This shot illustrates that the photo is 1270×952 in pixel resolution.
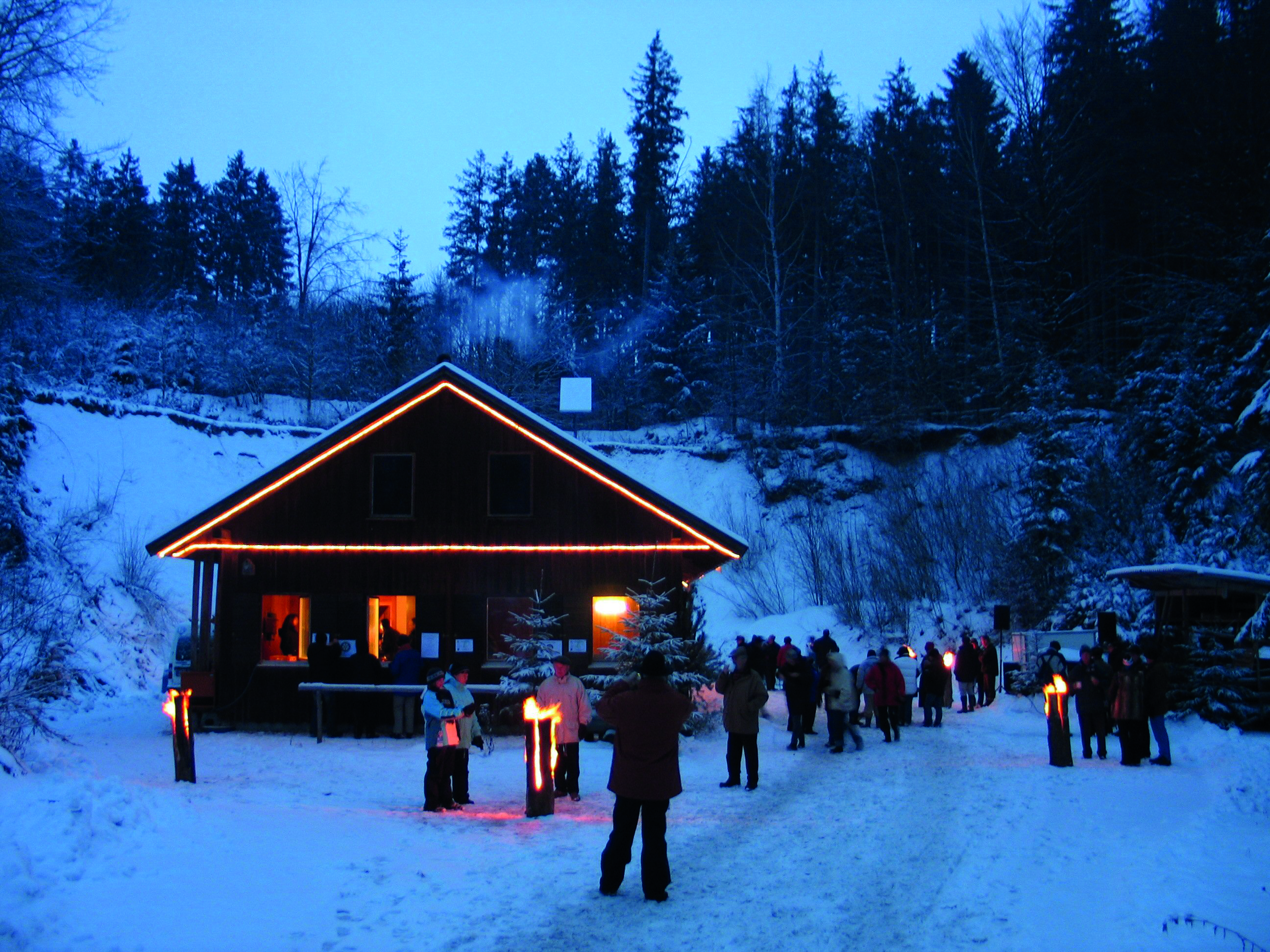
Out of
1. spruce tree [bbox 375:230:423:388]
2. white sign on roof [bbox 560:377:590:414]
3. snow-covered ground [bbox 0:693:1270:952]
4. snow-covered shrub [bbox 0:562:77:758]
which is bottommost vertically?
snow-covered ground [bbox 0:693:1270:952]

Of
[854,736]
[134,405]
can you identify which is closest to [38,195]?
[854,736]

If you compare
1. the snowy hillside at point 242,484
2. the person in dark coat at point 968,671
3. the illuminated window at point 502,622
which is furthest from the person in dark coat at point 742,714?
the snowy hillside at point 242,484

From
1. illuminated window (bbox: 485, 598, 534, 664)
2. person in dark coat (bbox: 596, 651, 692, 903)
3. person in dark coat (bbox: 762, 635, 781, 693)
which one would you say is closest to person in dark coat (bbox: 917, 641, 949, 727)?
person in dark coat (bbox: 762, 635, 781, 693)

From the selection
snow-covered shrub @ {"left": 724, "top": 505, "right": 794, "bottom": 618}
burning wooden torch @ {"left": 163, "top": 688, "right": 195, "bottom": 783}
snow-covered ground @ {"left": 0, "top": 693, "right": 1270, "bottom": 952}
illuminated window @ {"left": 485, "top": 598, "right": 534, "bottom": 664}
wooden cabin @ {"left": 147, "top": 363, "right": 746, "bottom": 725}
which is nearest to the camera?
snow-covered ground @ {"left": 0, "top": 693, "right": 1270, "bottom": 952}

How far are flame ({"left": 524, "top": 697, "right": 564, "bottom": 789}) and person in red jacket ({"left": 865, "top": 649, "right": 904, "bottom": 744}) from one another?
859 cm

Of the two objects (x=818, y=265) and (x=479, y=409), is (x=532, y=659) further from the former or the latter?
(x=818, y=265)

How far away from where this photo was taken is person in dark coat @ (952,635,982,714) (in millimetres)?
24734

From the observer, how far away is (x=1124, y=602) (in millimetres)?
28656

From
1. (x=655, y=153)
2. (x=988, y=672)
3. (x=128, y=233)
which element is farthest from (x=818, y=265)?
(x=128, y=233)

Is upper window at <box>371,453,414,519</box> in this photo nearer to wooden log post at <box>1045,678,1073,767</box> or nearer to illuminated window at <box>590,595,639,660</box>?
illuminated window at <box>590,595,639,660</box>

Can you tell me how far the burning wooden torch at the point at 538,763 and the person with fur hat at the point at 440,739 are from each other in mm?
970

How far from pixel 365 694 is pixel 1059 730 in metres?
11.8

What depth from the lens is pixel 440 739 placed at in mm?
11578

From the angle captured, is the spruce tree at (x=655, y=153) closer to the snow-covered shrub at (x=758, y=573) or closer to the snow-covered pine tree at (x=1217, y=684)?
the snow-covered shrub at (x=758, y=573)
